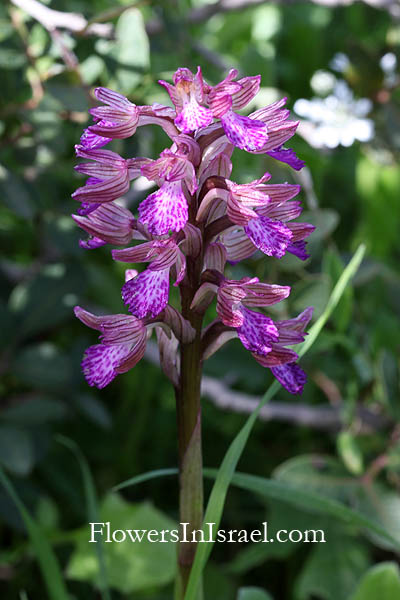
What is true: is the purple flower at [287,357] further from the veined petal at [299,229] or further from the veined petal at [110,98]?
the veined petal at [110,98]

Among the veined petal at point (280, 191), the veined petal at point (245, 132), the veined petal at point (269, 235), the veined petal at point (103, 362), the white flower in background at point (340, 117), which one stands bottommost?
the veined petal at point (103, 362)

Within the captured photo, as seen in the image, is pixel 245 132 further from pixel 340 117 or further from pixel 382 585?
pixel 340 117

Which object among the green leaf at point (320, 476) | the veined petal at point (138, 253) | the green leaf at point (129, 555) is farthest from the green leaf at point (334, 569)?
the veined petal at point (138, 253)

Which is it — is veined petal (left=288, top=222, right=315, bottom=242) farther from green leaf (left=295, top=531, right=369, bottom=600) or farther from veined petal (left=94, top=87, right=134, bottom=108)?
green leaf (left=295, top=531, right=369, bottom=600)

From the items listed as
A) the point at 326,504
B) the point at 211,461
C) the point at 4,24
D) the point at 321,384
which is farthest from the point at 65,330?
the point at 326,504

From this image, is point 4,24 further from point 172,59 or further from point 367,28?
point 367,28

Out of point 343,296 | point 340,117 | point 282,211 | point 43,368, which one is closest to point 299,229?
point 282,211

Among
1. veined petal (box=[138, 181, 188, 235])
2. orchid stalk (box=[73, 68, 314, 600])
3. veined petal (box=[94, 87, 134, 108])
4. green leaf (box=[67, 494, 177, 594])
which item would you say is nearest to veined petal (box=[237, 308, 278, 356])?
orchid stalk (box=[73, 68, 314, 600])
